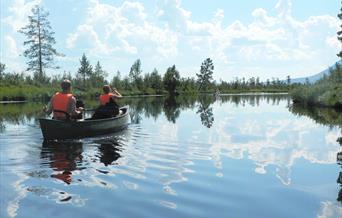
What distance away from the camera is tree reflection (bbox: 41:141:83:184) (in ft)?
33.7

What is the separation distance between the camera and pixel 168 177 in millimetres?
10164

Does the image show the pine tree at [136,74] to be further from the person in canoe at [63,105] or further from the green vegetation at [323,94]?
the person in canoe at [63,105]

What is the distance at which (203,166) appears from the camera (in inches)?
458

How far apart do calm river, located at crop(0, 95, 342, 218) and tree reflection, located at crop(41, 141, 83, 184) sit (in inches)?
1.0

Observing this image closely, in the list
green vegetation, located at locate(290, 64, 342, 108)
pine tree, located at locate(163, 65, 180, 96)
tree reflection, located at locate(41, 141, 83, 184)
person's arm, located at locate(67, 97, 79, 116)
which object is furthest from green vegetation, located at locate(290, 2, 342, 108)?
pine tree, located at locate(163, 65, 180, 96)

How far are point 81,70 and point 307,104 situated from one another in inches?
1785

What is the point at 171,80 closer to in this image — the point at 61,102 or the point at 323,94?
the point at 323,94

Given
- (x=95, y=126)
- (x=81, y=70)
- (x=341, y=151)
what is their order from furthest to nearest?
1. (x=81, y=70)
2. (x=95, y=126)
3. (x=341, y=151)

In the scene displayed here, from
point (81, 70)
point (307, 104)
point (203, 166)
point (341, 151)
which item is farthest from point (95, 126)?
point (81, 70)

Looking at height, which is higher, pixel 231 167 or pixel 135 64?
pixel 135 64

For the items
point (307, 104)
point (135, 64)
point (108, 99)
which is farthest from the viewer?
point (135, 64)

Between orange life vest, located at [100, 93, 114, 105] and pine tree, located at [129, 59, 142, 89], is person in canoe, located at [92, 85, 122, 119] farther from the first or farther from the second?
pine tree, located at [129, 59, 142, 89]

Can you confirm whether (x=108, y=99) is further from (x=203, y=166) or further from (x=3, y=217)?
(x=3, y=217)

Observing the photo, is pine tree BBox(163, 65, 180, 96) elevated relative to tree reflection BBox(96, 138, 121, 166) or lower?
elevated
